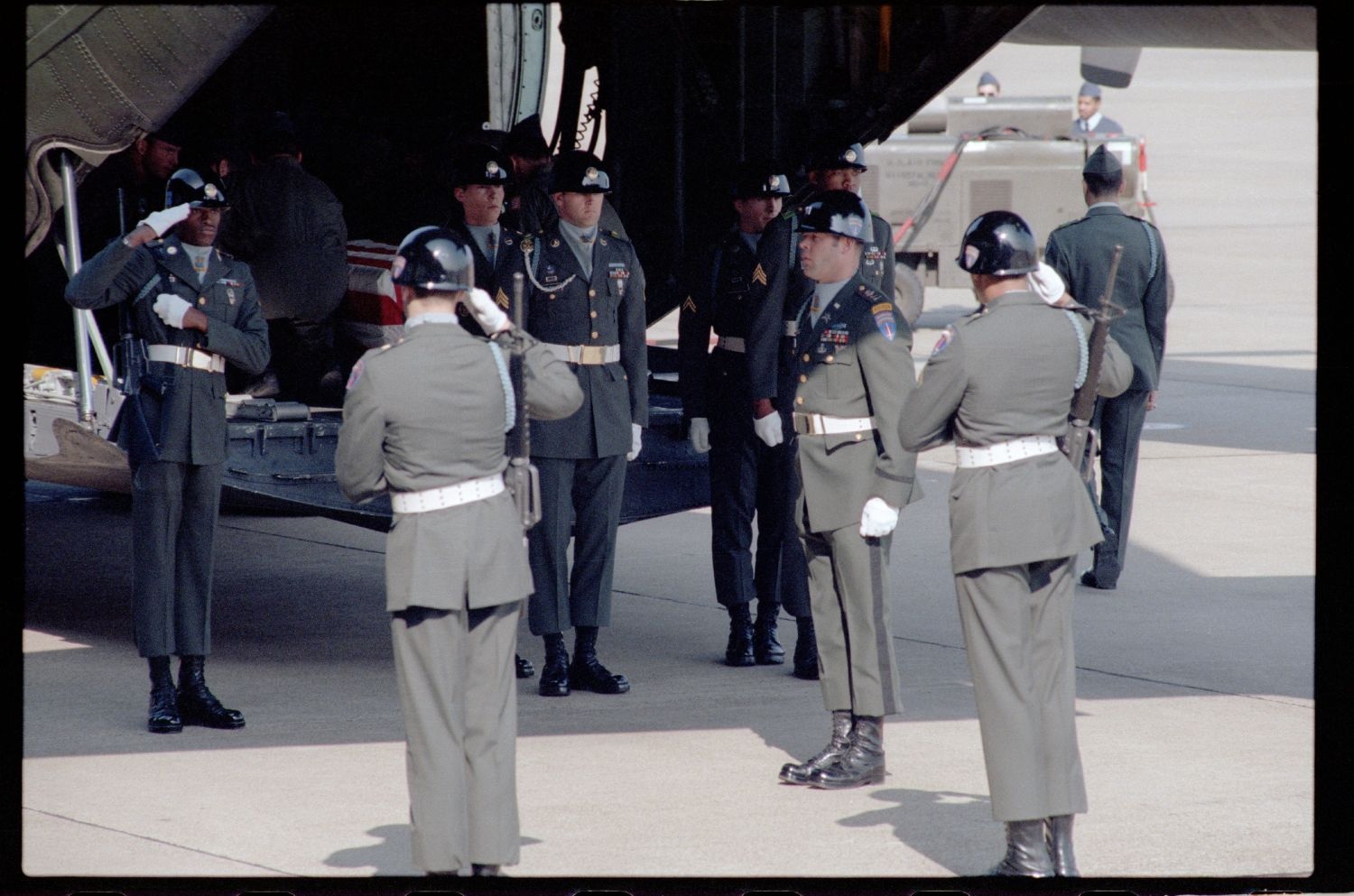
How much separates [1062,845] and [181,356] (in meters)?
3.21

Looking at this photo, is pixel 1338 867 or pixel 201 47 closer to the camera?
pixel 1338 867

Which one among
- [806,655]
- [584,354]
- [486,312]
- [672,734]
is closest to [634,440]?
[584,354]

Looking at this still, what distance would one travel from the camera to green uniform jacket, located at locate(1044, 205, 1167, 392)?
327 inches

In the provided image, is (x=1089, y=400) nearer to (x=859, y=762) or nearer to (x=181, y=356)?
(x=859, y=762)

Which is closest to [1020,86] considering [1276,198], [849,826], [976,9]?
[1276,198]

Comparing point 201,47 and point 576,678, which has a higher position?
point 201,47

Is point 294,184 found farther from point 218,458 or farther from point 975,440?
point 975,440

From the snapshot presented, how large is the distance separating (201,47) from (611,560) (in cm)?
226

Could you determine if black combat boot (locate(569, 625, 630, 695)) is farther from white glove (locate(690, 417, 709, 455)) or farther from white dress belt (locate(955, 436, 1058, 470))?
white dress belt (locate(955, 436, 1058, 470))

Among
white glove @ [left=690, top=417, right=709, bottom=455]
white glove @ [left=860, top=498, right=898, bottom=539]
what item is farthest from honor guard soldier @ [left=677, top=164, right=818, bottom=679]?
white glove @ [left=860, top=498, right=898, bottom=539]

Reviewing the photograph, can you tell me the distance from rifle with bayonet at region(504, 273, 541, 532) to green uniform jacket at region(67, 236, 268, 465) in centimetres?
185

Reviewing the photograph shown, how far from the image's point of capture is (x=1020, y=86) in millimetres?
43781

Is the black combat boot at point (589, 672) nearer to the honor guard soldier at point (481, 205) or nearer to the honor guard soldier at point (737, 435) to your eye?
the honor guard soldier at point (481, 205)

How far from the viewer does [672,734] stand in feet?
20.6
